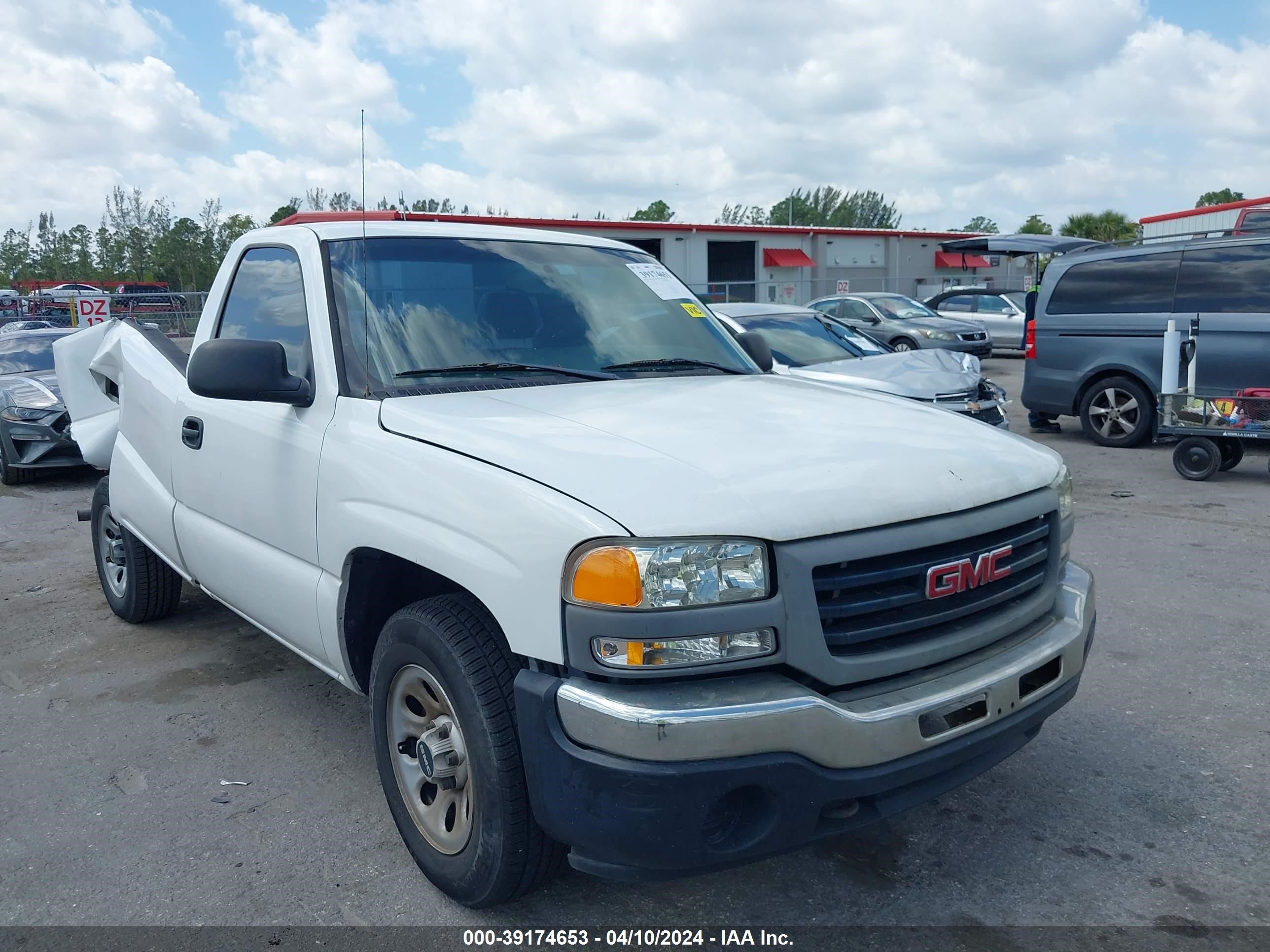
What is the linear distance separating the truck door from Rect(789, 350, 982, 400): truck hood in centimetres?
502

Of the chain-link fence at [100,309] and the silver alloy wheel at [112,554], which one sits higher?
the chain-link fence at [100,309]

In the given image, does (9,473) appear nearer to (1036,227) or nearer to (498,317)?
(498,317)

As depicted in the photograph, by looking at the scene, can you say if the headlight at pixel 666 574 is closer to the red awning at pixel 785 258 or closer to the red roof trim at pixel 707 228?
the red roof trim at pixel 707 228

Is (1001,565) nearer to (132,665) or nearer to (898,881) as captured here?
(898,881)

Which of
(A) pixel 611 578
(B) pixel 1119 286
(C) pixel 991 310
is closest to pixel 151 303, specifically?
(C) pixel 991 310

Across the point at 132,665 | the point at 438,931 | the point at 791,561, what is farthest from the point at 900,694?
the point at 132,665

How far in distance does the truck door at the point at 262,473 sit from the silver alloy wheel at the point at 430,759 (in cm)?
51

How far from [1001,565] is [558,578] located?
120cm

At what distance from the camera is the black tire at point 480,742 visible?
2.44 m

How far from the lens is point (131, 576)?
17.1ft

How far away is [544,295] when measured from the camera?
12.0 feet

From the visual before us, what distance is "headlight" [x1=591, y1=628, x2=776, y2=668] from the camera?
87.1 inches

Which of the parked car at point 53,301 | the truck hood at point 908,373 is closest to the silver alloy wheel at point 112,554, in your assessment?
the truck hood at point 908,373

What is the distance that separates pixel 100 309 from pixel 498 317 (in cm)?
1475
